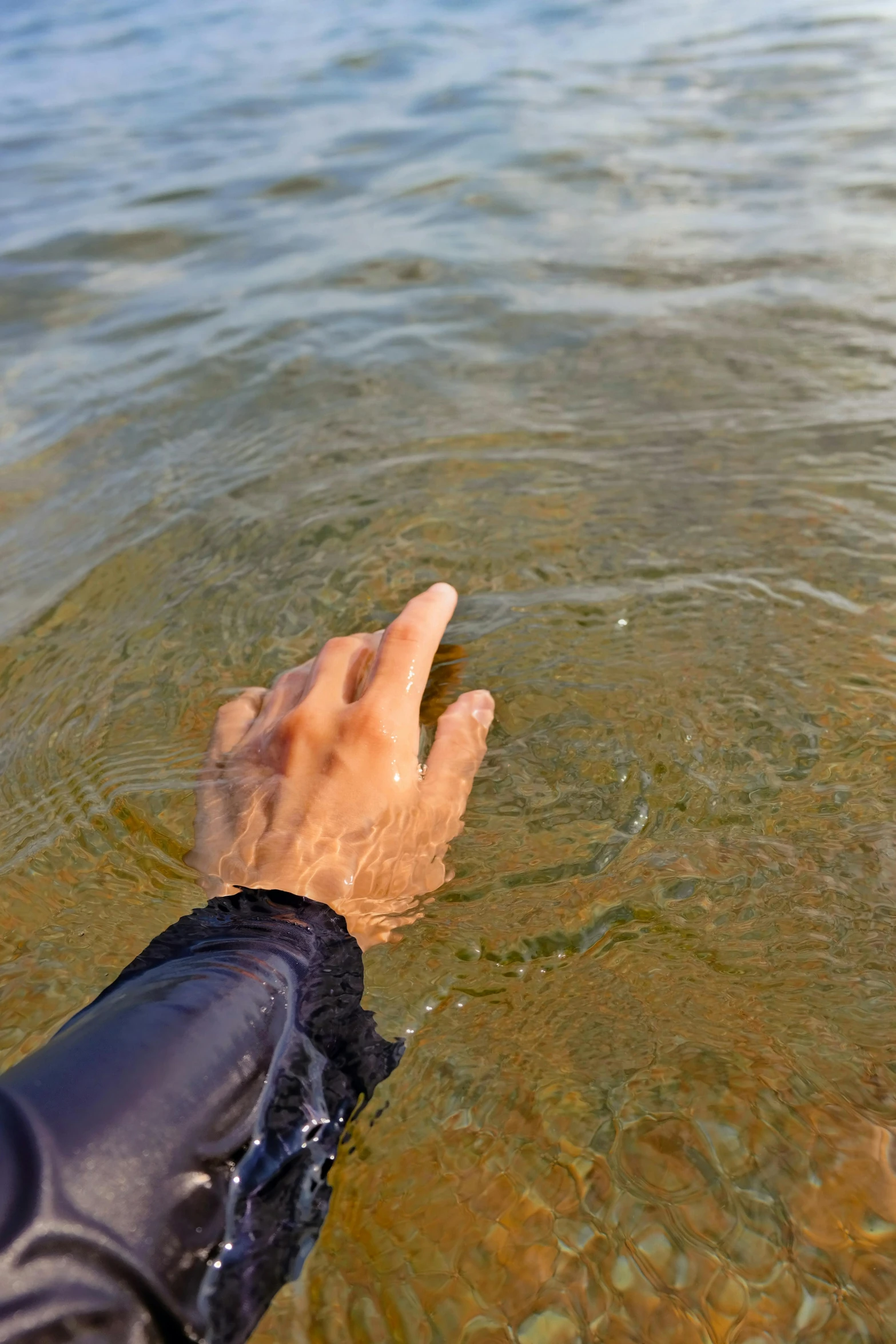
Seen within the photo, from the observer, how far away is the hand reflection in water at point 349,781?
6.02 ft

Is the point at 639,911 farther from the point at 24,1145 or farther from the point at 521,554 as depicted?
the point at 521,554

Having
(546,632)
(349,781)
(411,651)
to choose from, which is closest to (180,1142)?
(349,781)

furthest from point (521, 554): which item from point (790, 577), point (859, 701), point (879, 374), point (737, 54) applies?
point (737, 54)

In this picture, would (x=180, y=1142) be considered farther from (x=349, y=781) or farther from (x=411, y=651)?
(x=411, y=651)

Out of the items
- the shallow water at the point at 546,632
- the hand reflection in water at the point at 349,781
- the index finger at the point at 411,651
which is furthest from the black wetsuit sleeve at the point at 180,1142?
the index finger at the point at 411,651

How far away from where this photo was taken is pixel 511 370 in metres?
3.65

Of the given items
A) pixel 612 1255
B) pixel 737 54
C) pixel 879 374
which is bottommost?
pixel 612 1255

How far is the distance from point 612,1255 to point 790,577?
1.66m

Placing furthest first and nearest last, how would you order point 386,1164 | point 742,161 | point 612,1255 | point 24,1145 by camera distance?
point 742,161 < point 386,1164 < point 612,1255 < point 24,1145

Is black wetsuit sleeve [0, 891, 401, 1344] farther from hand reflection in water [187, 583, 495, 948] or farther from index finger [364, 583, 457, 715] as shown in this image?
index finger [364, 583, 457, 715]

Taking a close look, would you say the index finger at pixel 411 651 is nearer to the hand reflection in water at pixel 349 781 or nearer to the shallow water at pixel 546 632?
the hand reflection in water at pixel 349 781

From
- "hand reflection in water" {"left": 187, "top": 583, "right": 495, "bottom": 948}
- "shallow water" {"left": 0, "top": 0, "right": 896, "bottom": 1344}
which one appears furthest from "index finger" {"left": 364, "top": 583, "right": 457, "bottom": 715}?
"shallow water" {"left": 0, "top": 0, "right": 896, "bottom": 1344}

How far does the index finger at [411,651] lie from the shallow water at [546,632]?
0.14 meters

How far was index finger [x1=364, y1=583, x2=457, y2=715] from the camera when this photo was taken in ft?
7.00
